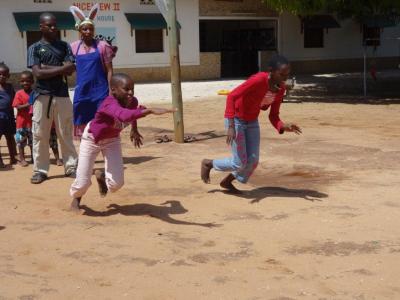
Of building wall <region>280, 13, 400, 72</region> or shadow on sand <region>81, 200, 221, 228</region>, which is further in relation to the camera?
building wall <region>280, 13, 400, 72</region>

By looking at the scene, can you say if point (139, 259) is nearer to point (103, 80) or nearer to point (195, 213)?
point (195, 213)

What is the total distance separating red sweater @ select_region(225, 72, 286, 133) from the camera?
5.45m

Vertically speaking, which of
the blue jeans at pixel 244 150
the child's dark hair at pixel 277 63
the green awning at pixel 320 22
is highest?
the green awning at pixel 320 22

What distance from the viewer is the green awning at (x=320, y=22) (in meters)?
27.4

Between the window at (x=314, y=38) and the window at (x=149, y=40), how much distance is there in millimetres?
7644

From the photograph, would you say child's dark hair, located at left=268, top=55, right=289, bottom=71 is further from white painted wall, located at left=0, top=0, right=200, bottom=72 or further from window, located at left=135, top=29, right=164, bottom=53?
window, located at left=135, top=29, right=164, bottom=53

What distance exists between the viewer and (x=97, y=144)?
5184mm

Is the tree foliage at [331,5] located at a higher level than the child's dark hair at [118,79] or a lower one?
higher

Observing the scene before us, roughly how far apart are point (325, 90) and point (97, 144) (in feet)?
52.4

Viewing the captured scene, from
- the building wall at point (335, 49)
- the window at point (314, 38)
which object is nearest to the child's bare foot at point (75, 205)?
the building wall at point (335, 49)

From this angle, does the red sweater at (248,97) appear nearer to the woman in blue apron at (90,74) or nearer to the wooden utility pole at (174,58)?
the woman in blue apron at (90,74)

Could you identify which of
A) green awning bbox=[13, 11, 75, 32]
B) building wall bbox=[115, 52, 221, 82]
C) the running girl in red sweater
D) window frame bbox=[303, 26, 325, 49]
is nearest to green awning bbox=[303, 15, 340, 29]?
window frame bbox=[303, 26, 325, 49]

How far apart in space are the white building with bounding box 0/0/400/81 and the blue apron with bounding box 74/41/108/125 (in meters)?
15.7

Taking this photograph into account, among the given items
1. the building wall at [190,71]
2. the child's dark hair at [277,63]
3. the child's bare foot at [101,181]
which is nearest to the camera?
the child's dark hair at [277,63]
